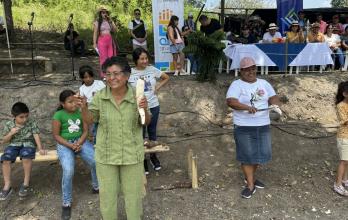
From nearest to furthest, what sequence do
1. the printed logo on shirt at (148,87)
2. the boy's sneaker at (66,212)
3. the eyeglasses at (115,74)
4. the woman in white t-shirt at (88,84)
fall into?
the eyeglasses at (115,74), the boy's sneaker at (66,212), the printed logo on shirt at (148,87), the woman in white t-shirt at (88,84)

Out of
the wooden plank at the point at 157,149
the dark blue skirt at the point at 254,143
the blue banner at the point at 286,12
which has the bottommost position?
the wooden plank at the point at 157,149

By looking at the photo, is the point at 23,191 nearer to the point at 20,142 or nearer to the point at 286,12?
the point at 20,142

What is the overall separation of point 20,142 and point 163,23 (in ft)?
18.5

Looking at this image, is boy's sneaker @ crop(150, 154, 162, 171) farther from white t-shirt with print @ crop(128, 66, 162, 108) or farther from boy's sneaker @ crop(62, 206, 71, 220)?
boy's sneaker @ crop(62, 206, 71, 220)

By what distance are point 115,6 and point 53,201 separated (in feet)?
53.5

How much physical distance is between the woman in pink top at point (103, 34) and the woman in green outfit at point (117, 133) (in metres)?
4.89

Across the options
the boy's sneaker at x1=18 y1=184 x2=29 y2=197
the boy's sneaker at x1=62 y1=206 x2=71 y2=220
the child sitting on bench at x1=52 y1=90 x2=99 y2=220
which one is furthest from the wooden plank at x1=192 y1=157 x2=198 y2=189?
the boy's sneaker at x1=18 y1=184 x2=29 y2=197

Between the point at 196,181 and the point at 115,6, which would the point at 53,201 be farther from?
the point at 115,6

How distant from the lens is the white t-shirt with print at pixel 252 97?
14.7 feet

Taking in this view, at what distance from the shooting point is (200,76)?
334 inches

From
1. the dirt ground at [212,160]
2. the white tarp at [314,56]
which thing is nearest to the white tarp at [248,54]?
the dirt ground at [212,160]

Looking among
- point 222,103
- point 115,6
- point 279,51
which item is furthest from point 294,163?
point 115,6

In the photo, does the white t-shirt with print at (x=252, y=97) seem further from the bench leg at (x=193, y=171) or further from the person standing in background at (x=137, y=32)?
the person standing in background at (x=137, y=32)

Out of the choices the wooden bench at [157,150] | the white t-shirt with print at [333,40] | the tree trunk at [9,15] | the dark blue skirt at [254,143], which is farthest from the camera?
the tree trunk at [9,15]
